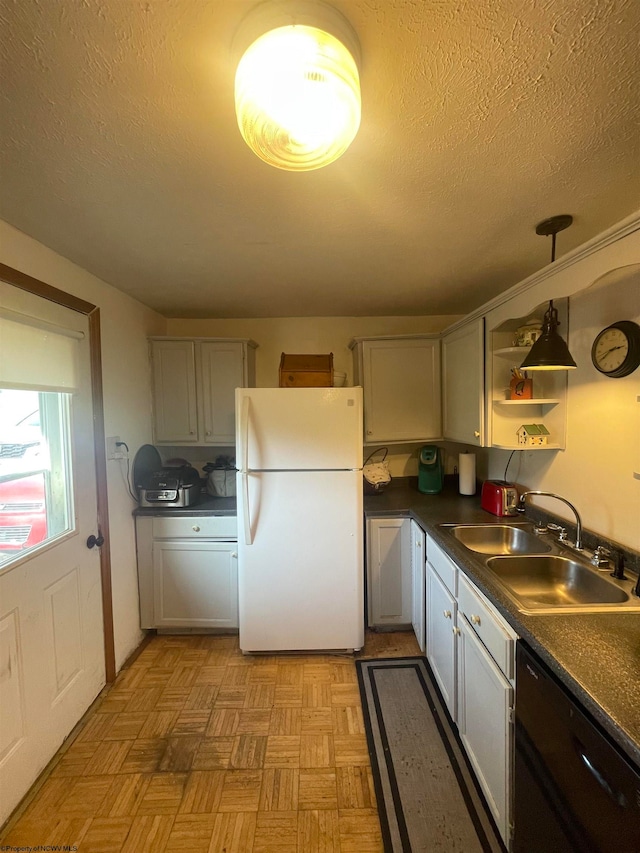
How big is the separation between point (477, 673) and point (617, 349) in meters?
1.43

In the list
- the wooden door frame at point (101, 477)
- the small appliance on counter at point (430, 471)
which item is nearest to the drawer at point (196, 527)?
the wooden door frame at point (101, 477)

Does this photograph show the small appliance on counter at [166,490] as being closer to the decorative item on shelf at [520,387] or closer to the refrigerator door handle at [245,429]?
the refrigerator door handle at [245,429]

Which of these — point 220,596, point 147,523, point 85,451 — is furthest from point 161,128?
point 220,596

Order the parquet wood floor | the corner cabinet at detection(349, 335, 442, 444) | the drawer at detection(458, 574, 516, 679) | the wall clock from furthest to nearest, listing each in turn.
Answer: the corner cabinet at detection(349, 335, 442, 444) < the wall clock < the parquet wood floor < the drawer at detection(458, 574, 516, 679)

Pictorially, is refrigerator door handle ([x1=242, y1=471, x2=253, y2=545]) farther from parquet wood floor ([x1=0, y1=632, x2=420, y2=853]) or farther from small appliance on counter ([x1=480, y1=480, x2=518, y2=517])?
small appliance on counter ([x1=480, y1=480, x2=518, y2=517])

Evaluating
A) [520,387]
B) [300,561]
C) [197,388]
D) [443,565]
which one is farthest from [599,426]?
[197,388]

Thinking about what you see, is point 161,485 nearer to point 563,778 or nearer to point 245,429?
point 245,429

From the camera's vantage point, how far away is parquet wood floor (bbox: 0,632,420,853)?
128cm

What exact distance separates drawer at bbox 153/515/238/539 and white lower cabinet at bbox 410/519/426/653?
1.16 m

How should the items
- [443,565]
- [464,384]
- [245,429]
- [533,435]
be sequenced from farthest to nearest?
[464,384], [245,429], [533,435], [443,565]

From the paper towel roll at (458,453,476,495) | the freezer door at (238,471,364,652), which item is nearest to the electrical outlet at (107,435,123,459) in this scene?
the freezer door at (238,471,364,652)

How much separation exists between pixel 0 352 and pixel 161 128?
1022 millimetres

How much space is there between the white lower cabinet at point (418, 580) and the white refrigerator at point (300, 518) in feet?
1.14

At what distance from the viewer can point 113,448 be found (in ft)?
6.78
